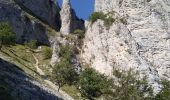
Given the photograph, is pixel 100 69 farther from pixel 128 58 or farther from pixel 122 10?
pixel 122 10

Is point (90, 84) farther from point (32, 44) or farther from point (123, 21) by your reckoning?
point (32, 44)

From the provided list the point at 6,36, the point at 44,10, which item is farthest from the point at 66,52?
the point at 44,10

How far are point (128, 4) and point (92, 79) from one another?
3045 cm

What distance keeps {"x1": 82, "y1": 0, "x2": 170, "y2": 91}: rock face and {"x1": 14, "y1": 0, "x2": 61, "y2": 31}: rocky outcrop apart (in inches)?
902

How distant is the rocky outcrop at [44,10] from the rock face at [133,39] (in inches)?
902

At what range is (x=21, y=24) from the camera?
402ft

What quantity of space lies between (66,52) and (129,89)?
1955 inches

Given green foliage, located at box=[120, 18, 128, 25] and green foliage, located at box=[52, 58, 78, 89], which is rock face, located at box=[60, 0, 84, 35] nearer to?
green foliage, located at box=[120, 18, 128, 25]

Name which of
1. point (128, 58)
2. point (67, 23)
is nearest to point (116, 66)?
point (128, 58)

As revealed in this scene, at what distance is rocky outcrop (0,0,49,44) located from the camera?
119750 millimetres

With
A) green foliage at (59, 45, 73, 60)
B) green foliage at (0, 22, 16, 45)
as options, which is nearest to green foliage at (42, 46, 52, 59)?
green foliage at (59, 45, 73, 60)

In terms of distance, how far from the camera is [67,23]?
5354 inches

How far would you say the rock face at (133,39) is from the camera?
103000 mm

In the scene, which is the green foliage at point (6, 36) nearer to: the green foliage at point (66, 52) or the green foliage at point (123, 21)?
the green foliage at point (66, 52)
